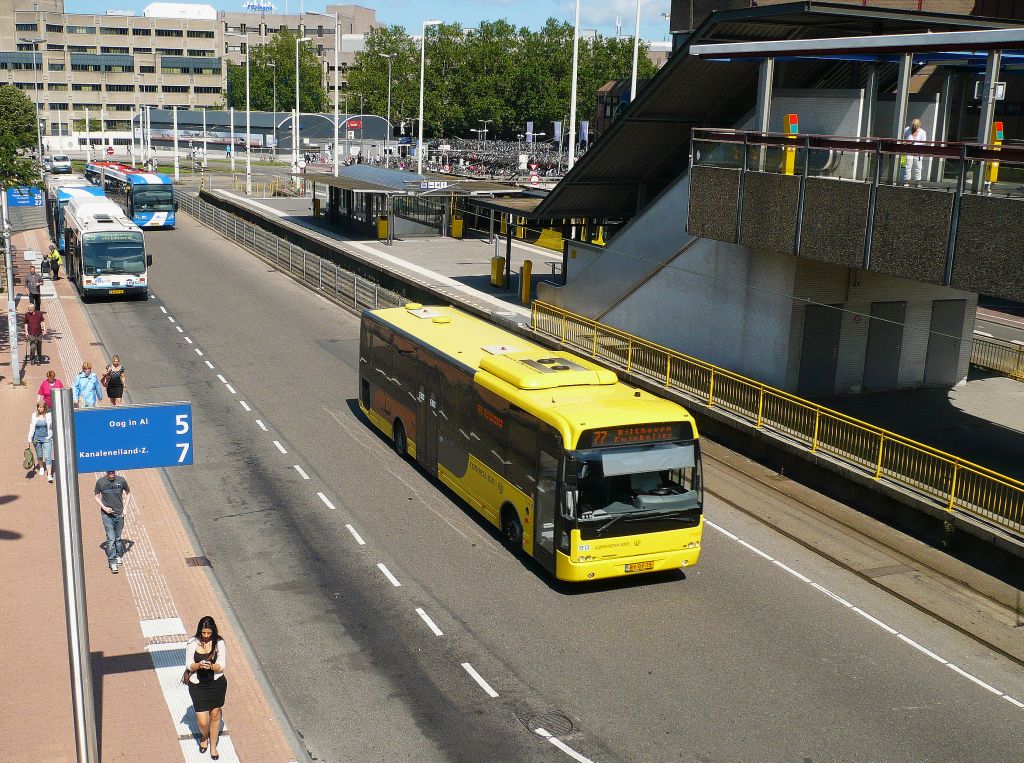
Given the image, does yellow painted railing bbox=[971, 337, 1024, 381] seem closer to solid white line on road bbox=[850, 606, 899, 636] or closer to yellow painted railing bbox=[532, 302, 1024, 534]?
yellow painted railing bbox=[532, 302, 1024, 534]

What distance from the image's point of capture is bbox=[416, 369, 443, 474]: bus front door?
19.1 m

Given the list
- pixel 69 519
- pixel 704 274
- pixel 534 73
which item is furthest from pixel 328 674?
pixel 534 73

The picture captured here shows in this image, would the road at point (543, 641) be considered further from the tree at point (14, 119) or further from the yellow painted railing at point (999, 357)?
the tree at point (14, 119)

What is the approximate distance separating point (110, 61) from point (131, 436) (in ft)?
563

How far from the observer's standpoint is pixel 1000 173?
1673 cm

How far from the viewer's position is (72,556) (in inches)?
366

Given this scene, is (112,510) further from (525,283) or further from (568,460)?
(525,283)

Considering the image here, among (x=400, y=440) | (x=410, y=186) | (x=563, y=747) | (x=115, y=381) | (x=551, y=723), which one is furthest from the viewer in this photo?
(x=410, y=186)

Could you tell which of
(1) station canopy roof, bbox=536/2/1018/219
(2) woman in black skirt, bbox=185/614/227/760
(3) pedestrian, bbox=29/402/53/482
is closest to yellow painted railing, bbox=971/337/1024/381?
(1) station canopy roof, bbox=536/2/1018/219

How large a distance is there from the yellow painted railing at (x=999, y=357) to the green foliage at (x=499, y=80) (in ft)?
350

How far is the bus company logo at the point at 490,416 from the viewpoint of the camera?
16328 mm

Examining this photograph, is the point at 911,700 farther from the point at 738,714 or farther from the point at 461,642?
the point at 461,642

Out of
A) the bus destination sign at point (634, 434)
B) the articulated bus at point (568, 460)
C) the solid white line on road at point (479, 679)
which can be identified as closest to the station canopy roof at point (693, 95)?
the articulated bus at point (568, 460)

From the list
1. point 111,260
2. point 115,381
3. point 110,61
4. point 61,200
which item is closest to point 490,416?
point 115,381
